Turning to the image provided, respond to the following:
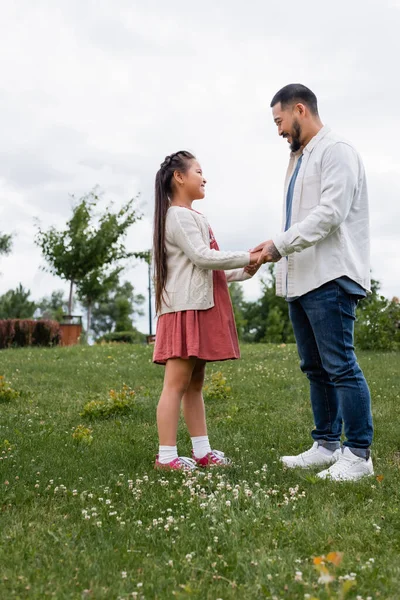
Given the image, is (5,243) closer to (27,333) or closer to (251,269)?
(27,333)

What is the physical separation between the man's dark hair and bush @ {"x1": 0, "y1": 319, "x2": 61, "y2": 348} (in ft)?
48.7

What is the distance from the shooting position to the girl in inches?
165

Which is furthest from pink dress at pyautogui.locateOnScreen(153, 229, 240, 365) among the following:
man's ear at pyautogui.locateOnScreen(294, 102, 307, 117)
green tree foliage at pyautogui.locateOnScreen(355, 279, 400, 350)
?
green tree foliage at pyautogui.locateOnScreen(355, 279, 400, 350)

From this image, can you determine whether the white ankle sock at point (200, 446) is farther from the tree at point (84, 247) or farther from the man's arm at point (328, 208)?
the tree at point (84, 247)

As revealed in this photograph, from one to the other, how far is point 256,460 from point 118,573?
6.75 ft

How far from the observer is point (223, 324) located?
427 cm

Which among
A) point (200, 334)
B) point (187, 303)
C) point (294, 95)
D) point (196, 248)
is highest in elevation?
point (294, 95)

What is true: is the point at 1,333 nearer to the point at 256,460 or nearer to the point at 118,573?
the point at 256,460

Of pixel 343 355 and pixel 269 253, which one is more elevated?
pixel 269 253

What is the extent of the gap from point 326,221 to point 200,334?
109cm

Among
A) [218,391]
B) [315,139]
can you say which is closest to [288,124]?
[315,139]

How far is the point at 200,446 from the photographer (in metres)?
4.45

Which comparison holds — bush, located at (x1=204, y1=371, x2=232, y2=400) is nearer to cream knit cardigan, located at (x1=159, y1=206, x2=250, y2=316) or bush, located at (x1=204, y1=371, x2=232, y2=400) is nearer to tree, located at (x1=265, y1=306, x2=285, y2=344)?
cream knit cardigan, located at (x1=159, y1=206, x2=250, y2=316)

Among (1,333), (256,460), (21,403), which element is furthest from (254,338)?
(256,460)
